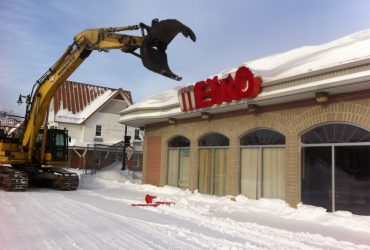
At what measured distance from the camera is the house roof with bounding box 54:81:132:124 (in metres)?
38.8

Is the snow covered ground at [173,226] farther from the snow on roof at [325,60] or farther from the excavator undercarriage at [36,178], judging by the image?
the snow on roof at [325,60]

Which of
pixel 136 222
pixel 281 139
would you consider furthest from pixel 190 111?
pixel 136 222

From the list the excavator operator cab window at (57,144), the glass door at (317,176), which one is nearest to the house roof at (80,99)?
the excavator operator cab window at (57,144)

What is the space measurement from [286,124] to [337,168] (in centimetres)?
234

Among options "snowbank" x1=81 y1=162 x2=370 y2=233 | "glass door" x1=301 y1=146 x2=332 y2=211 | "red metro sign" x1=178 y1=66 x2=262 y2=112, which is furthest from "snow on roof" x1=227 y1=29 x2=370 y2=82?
"snowbank" x1=81 y1=162 x2=370 y2=233

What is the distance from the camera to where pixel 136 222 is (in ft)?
30.1

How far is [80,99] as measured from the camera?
41094mm

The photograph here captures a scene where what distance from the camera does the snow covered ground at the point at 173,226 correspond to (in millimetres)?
7141

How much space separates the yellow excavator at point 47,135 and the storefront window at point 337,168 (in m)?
5.62

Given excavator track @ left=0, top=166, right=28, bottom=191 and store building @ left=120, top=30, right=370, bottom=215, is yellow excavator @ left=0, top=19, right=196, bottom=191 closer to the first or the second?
excavator track @ left=0, top=166, right=28, bottom=191

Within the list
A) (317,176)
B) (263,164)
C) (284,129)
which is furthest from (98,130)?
(317,176)

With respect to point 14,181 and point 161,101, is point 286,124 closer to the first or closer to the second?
point 161,101

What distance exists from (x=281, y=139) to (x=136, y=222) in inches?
249

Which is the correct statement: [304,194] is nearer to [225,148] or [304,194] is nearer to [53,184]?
[225,148]
